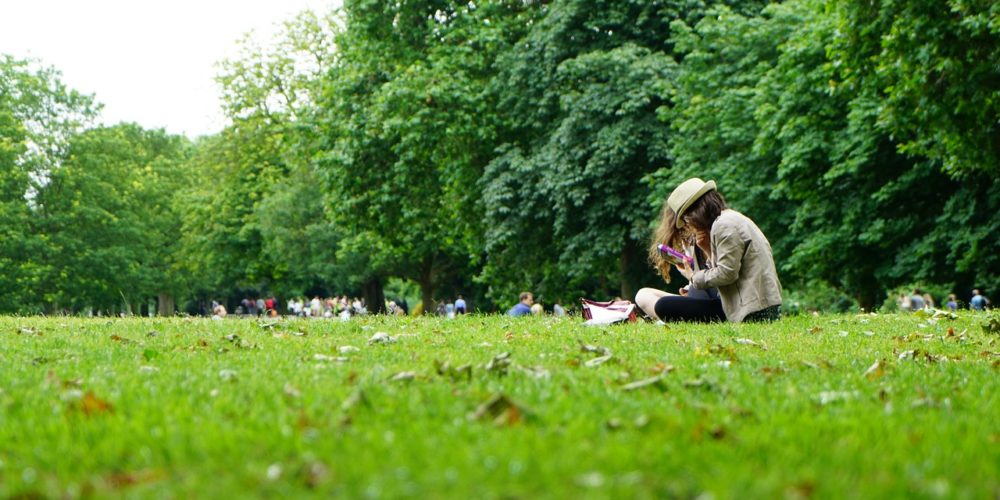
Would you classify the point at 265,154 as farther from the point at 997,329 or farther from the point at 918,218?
the point at 997,329

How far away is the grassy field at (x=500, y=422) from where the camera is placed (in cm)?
319

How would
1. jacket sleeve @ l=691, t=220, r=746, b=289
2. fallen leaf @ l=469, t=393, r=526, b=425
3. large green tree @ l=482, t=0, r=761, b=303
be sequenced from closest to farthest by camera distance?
fallen leaf @ l=469, t=393, r=526, b=425 → jacket sleeve @ l=691, t=220, r=746, b=289 → large green tree @ l=482, t=0, r=761, b=303

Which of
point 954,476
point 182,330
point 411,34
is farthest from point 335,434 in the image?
point 411,34

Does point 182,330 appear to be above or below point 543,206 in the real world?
below

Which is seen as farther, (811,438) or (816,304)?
(816,304)

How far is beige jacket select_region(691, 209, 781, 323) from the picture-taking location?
11.0m

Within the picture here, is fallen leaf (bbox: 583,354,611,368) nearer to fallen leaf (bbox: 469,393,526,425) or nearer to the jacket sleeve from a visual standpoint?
fallen leaf (bbox: 469,393,526,425)

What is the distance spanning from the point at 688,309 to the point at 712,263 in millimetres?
769

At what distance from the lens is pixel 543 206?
2956 cm

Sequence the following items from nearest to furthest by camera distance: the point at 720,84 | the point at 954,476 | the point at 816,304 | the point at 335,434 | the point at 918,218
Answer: the point at 954,476 < the point at 335,434 < the point at 918,218 < the point at 720,84 < the point at 816,304

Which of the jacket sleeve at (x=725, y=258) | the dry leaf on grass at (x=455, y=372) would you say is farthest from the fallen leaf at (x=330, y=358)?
the jacket sleeve at (x=725, y=258)

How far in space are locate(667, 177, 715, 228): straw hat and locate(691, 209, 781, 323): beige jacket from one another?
1.15 feet

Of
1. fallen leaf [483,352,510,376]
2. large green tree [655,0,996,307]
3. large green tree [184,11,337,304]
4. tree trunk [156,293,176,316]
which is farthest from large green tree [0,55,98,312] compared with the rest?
fallen leaf [483,352,510,376]

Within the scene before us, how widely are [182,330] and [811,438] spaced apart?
8.01 m
